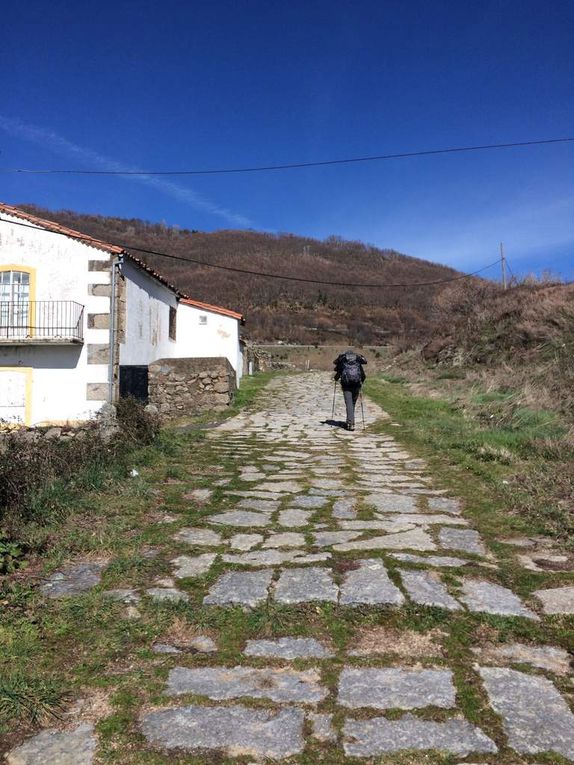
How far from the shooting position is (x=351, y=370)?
1087 cm

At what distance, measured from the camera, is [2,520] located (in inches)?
169

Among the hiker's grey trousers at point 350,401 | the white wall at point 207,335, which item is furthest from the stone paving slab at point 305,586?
the white wall at point 207,335

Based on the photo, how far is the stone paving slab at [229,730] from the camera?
2.01m

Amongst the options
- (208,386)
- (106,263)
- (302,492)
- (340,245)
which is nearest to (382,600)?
(302,492)

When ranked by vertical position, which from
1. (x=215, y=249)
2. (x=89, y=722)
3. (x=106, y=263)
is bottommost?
(x=89, y=722)

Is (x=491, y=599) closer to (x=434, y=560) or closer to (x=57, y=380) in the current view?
(x=434, y=560)

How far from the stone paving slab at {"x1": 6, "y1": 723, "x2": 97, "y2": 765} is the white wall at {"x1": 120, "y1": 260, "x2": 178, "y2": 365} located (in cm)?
1217

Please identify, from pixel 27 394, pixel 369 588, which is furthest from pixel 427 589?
pixel 27 394

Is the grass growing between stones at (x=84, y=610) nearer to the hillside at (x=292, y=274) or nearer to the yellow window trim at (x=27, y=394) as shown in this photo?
the yellow window trim at (x=27, y=394)

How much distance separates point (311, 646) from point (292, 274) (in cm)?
6586

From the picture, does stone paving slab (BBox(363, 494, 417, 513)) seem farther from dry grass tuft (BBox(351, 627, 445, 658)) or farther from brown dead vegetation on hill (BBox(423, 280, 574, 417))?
brown dead vegetation on hill (BBox(423, 280, 574, 417))

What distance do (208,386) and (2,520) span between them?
30.0 feet

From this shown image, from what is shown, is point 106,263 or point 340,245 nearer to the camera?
point 106,263

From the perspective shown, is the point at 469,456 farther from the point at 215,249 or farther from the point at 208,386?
the point at 215,249
